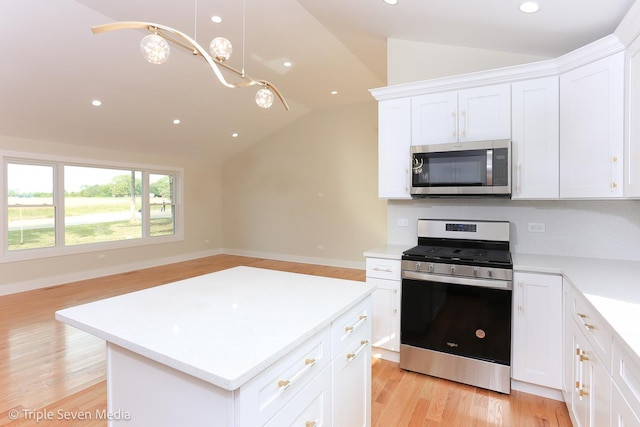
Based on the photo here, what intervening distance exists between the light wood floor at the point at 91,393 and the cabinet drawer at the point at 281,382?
46.4 inches

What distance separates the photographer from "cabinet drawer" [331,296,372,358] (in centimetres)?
141

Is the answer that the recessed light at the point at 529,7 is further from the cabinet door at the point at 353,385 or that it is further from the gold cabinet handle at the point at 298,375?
the gold cabinet handle at the point at 298,375

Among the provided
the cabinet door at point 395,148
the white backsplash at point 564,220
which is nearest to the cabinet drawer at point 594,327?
the white backsplash at point 564,220

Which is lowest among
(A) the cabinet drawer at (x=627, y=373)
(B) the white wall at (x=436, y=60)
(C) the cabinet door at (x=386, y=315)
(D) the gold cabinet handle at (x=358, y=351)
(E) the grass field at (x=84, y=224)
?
(C) the cabinet door at (x=386, y=315)

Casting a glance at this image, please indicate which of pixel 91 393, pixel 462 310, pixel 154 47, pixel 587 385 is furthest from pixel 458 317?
pixel 91 393

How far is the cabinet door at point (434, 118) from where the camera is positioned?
2797 mm

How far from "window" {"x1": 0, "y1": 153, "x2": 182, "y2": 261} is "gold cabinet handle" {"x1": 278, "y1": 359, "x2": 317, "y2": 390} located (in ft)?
19.1

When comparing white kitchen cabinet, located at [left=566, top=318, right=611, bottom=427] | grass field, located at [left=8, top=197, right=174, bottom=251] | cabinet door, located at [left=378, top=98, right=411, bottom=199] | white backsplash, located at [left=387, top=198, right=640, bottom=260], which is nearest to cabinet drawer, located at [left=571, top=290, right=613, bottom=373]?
white kitchen cabinet, located at [left=566, top=318, right=611, bottom=427]

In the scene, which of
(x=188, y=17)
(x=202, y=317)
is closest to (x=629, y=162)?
(x=202, y=317)

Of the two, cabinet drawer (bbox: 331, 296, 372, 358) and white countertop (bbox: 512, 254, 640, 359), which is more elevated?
white countertop (bbox: 512, 254, 640, 359)

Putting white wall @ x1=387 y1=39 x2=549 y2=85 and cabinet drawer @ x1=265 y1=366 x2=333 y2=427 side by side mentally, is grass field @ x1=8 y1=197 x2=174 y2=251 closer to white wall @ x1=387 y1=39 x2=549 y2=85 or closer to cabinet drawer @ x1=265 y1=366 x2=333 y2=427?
white wall @ x1=387 y1=39 x2=549 y2=85

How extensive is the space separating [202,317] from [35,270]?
5.60 m

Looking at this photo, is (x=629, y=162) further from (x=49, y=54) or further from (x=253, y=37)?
(x=49, y=54)

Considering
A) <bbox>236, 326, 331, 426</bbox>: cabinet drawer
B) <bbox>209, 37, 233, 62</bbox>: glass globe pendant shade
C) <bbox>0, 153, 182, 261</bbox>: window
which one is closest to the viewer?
<bbox>236, 326, 331, 426</bbox>: cabinet drawer
